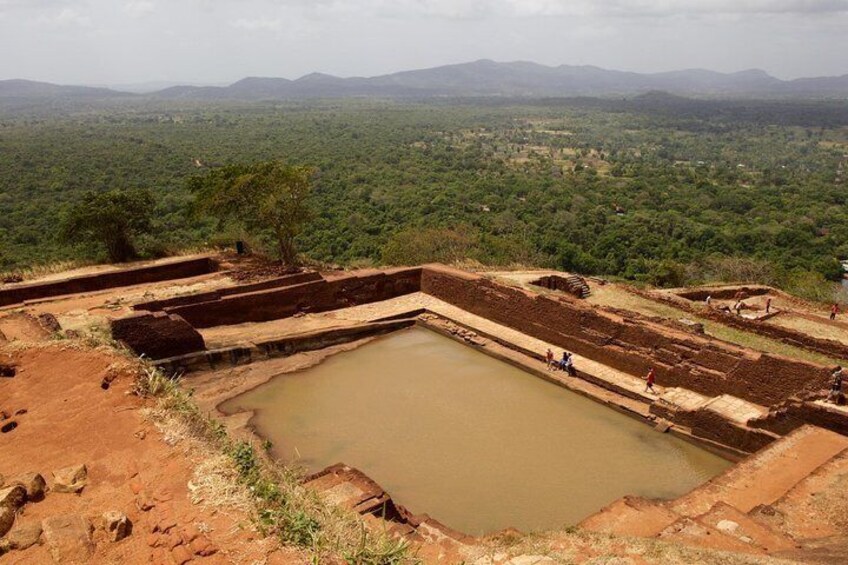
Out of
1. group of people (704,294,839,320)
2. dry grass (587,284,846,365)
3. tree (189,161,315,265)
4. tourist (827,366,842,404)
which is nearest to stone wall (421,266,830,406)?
tourist (827,366,842,404)

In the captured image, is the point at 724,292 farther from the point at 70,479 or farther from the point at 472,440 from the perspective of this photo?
the point at 70,479

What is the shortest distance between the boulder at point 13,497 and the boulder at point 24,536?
26cm

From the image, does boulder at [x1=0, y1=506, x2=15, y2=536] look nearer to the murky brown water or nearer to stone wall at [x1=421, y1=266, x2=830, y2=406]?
the murky brown water

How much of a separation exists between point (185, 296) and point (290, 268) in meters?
3.04

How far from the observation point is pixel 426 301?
1509 centimetres

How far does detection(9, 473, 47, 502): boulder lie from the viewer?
490 centimetres

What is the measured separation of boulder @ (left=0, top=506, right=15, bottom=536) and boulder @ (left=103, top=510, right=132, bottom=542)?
2.25 ft

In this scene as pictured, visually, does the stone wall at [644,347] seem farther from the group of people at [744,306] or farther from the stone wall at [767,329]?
the group of people at [744,306]

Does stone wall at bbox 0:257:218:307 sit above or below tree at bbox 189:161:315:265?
below

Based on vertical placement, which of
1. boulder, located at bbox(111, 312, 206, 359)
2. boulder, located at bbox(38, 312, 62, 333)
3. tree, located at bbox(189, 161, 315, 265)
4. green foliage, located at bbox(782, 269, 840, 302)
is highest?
tree, located at bbox(189, 161, 315, 265)

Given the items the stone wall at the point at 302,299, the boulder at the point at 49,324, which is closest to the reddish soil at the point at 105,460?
the boulder at the point at 49,324

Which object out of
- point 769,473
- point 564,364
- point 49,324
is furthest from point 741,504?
point 49,324

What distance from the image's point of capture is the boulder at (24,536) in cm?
432

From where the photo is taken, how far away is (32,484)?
4957 mm
